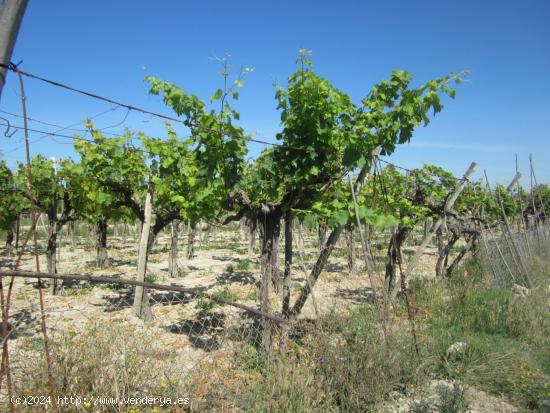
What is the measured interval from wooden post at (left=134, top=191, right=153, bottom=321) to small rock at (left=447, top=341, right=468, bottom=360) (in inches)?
190

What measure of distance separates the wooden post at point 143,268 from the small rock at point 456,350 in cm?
482

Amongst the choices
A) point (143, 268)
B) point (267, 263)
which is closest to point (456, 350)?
point (267, 263)

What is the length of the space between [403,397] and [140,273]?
15.2 feet

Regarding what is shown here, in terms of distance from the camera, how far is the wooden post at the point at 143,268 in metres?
6.48

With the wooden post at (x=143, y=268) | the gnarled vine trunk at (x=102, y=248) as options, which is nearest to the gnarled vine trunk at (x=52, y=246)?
the wooden post at (x=143, y=268)

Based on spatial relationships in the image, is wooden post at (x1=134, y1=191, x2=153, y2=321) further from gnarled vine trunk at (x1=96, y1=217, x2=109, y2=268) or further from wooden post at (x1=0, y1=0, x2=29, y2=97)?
gnarled vine trunk at (x1=96, y1=217, x2=109, y2=268)

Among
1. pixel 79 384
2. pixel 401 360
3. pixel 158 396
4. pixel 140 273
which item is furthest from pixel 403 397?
pixel 140 273

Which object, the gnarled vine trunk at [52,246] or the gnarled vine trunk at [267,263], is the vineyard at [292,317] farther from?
the gnarled vine trunk at [52,246]

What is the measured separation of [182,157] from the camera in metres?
6.11

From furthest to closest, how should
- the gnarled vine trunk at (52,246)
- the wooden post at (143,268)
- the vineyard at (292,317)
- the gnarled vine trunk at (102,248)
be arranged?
1. the gnarled vine trunk at (102,248)
2. the gnarled vine trunk at (52,246)
3. the wooden post at (143,268)
4. the vineyard at (292,317)

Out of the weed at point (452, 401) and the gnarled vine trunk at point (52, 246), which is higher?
the gnarled vine trunk at point (52, 246)

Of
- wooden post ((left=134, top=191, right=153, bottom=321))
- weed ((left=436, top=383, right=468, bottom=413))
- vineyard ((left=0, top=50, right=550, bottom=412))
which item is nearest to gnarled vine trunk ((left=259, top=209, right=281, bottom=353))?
vineyard ((left=0, top=50, right=550, bottom=412))

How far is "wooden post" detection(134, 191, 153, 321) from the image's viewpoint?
6477 mm

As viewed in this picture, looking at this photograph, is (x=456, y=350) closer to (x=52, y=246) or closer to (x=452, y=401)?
(x=452, y=401)
